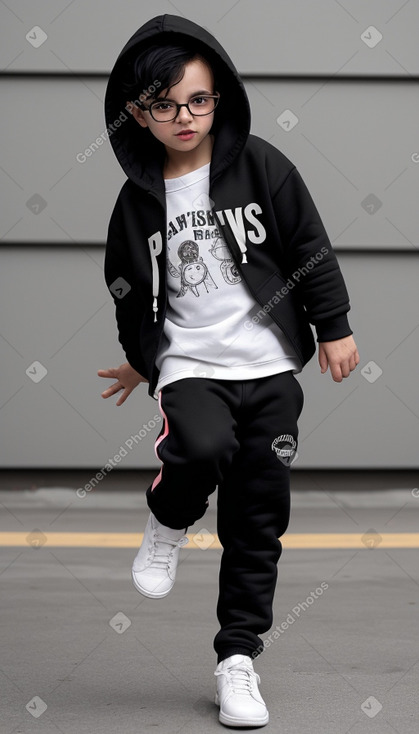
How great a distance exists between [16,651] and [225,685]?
68cm

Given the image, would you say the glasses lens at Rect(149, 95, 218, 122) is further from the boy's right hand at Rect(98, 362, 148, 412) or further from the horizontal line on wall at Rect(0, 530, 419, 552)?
the horizontal line on wall at Rect(0, 530, 419, 552)

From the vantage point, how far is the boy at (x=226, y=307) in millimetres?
2350

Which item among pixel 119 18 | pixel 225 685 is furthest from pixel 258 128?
pixel 225 685

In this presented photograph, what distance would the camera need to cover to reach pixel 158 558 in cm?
246

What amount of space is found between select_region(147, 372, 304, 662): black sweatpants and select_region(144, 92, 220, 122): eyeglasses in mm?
558

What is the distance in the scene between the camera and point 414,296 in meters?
4.66

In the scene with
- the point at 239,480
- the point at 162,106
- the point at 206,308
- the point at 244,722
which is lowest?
the point at 244,722

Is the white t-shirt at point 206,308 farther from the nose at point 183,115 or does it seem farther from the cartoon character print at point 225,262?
the nose at point 183,115

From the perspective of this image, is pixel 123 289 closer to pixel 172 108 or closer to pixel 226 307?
pixel 226 307

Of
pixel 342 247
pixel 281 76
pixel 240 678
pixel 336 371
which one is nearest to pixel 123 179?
pixel 281 76

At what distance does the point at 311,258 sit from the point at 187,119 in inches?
15.9

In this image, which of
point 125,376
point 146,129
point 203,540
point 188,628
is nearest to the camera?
point 146,129

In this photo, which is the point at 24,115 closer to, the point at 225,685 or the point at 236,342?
the point at 236,342

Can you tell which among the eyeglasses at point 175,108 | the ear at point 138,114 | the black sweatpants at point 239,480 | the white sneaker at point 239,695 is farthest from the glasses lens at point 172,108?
the white sneaker at point 239,695
